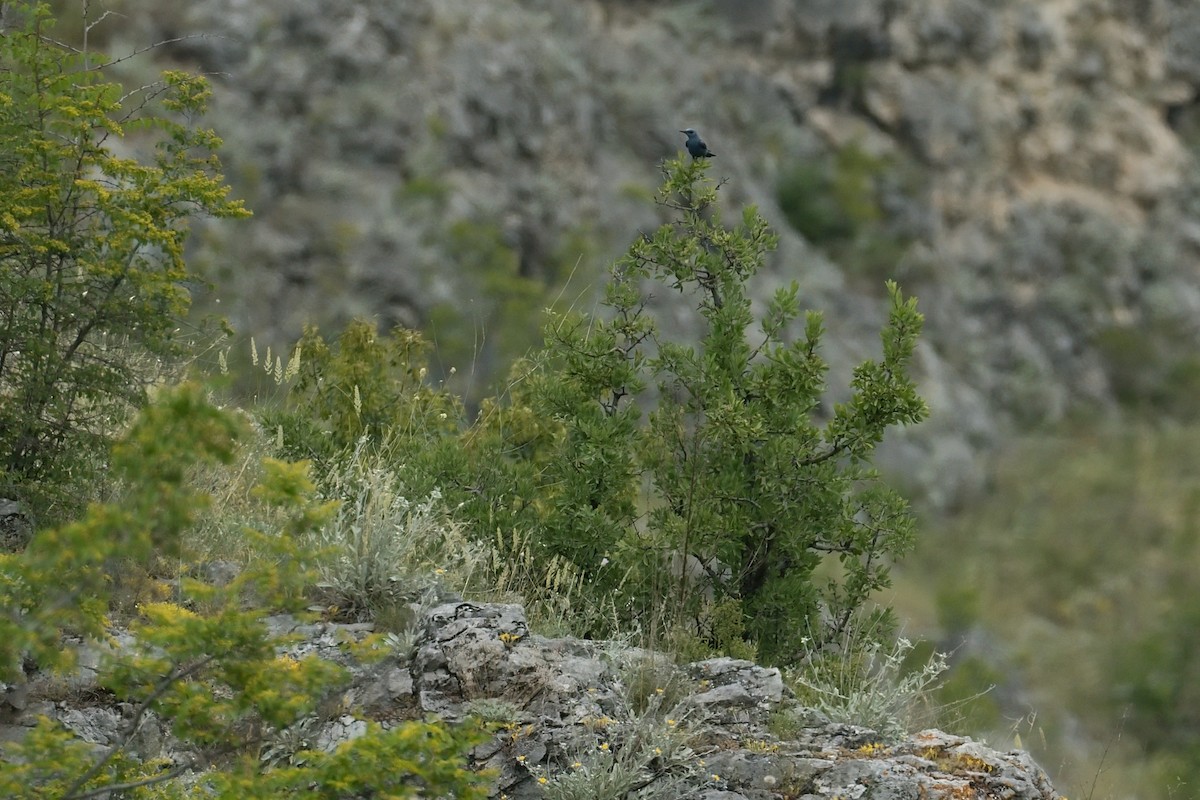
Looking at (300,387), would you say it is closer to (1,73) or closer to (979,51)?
(1,73)

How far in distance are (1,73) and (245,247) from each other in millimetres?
18706

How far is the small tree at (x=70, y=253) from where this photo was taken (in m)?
6.98

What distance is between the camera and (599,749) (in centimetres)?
592

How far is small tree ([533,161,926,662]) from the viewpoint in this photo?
7.23 m

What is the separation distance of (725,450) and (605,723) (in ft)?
6.19

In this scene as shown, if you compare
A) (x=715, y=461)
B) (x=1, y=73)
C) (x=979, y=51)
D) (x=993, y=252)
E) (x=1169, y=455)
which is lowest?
(x=1169, y=455)

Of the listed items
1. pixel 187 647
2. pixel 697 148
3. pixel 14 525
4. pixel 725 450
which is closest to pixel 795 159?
pixel 697 148

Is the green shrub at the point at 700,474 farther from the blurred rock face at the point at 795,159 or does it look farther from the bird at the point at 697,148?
the blurred rock face at the point at 795,159

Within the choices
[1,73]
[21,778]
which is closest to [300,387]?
[1,73]

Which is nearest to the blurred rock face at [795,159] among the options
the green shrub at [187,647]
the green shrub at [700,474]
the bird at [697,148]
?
the bird at [697,148]

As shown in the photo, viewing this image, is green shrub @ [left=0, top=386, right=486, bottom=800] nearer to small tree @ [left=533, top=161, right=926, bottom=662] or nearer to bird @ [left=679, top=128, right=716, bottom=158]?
small tree @ [left=533, top=161, right=926, bottom=662]

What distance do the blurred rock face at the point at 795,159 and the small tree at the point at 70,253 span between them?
56.7ft

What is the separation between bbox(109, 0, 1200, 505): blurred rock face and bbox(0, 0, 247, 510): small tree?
56.7 ft

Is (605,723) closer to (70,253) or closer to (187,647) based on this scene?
(187,647)
